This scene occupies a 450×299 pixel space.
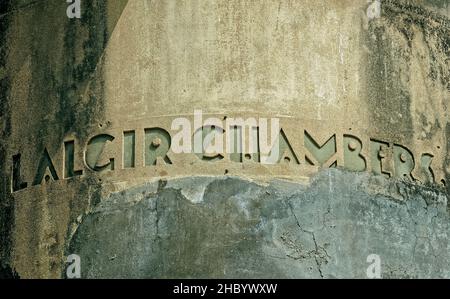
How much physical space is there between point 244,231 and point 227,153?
2.48 ft

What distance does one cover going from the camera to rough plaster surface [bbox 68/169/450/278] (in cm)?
1766

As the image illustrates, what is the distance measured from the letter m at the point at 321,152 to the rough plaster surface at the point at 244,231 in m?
0.10

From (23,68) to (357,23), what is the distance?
3.32 metres

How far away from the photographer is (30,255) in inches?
723

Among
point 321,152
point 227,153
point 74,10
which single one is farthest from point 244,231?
point 74,10

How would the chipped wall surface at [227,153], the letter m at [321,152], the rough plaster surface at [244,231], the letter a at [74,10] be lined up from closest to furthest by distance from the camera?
the rough plaster surface at [244,231]
the chipped wall surface at [227,153]
the letter m at [321,152]
the letter a at [74,10]

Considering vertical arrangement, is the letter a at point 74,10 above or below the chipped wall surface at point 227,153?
above

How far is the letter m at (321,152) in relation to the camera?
18.1 m

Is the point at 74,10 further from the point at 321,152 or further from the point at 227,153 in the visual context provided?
the point at 321,152

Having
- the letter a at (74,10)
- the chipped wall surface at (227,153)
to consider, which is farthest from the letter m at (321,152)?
the letter a at (74,10)

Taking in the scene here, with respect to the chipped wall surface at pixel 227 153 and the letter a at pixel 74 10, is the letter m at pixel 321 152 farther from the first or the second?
the letter a at pixel 74 10

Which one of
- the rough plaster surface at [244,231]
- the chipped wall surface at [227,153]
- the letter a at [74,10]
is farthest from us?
the letter a at [74,10]

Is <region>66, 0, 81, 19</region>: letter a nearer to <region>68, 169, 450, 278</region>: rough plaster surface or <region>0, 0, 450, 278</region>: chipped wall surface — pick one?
<region>0, 0, 450, 278</region>: chipped wall surface

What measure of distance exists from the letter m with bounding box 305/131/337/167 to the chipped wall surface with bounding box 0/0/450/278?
18 mm
